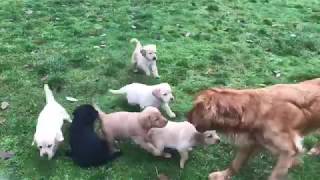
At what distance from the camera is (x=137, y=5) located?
9.58 meters

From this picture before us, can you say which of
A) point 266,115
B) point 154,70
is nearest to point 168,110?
point 154,70

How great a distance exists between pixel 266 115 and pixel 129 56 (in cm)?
324

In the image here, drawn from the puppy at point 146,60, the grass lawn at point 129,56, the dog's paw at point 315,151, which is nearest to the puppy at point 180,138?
the grass lawn at point 129,56

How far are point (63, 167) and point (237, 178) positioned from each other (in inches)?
57.5

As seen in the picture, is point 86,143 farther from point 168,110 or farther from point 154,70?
point 154,70

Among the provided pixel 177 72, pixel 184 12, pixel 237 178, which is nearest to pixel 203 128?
pixel 237 178

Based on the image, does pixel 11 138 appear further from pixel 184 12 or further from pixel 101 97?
pixel 184 12

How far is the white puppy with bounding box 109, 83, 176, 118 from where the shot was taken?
5.62 m

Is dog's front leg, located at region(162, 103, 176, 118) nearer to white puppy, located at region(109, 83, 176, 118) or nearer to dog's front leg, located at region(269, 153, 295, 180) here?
white puppy, located at region(109, 83, 176, 118)

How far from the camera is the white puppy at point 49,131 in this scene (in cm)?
502

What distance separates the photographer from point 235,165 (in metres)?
5.00

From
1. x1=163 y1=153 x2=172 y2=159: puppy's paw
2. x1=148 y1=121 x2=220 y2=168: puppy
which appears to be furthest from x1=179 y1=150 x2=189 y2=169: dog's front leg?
x1=163 y1=153 x2=172 y2=159: puppy's paw

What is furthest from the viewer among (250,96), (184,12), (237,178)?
(184,12)

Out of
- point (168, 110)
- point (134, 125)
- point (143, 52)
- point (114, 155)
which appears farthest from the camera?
point (143, 52)
